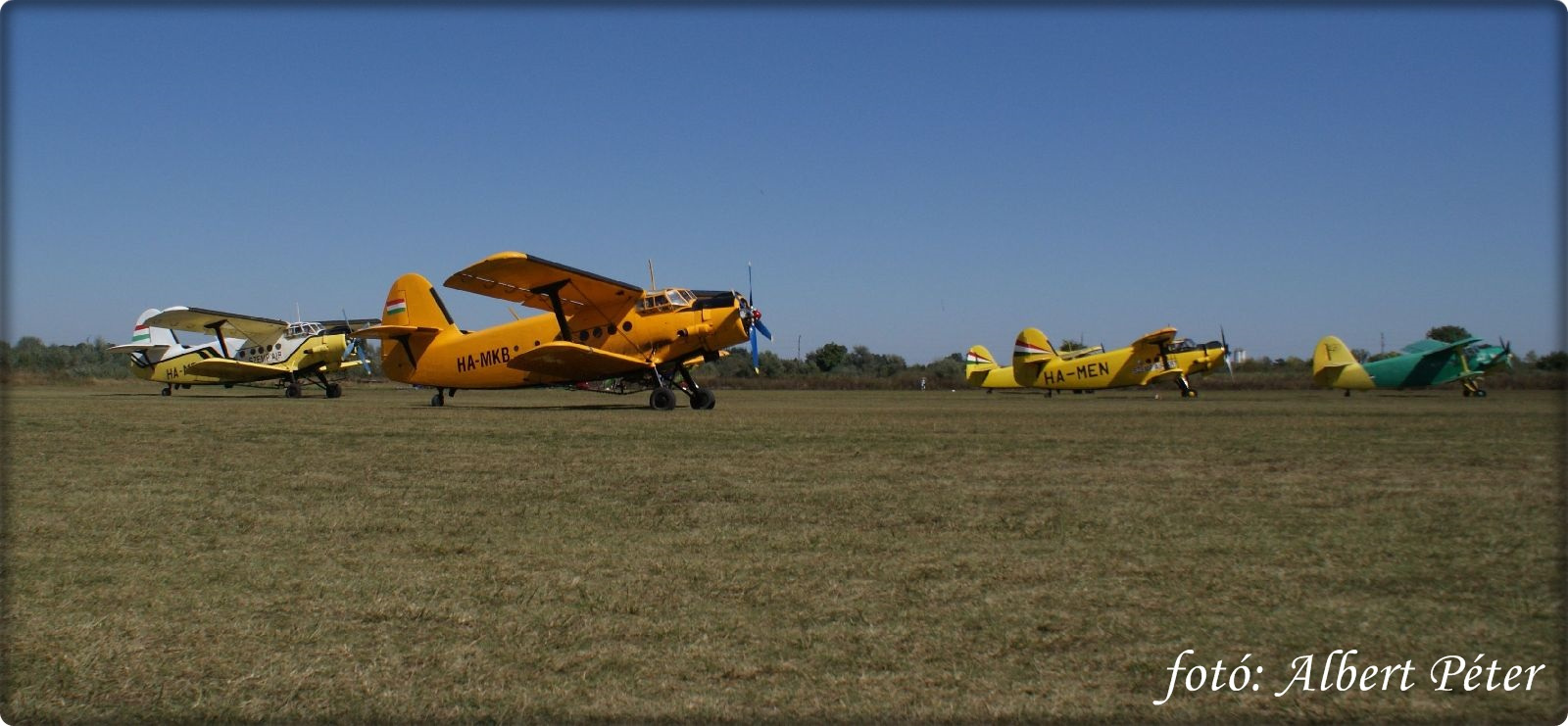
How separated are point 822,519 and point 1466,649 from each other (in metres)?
3.26

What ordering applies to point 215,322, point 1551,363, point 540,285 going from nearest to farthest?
1. point 540,285
2. point 215,322
3. point 1551,363

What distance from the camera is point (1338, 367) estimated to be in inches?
1490

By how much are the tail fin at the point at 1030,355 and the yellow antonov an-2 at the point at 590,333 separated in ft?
67.3

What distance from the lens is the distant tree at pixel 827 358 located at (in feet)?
279

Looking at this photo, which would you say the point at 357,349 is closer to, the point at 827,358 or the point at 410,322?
the point at 410,322

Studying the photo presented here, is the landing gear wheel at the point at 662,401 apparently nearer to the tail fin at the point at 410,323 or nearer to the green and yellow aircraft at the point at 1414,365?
the tail fin at the point at 410,323

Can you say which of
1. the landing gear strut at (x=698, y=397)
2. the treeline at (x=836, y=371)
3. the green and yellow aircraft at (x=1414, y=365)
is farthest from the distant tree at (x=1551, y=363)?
the landing gear strut at (x=698, y=397)

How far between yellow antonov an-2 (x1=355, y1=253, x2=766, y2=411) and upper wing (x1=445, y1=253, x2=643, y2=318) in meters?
→ 0.02

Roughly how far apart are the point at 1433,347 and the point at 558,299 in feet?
108

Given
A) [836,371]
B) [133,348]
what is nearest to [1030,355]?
[133,348]

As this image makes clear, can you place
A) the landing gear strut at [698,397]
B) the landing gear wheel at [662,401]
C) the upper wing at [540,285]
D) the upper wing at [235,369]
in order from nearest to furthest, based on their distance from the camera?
the upper wing at [540,285] → the landing gear wheel at [662,401] → the landing gear strut at [698,397] → the upper wing at [235,369]

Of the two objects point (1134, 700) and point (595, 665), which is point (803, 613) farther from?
point (1134, 700)

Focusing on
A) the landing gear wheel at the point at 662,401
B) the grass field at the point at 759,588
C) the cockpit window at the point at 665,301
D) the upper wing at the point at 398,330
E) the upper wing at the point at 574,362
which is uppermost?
the cockpit window at the point at 665,301

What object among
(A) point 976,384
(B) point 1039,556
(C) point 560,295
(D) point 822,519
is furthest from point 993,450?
(A) point 976,384
